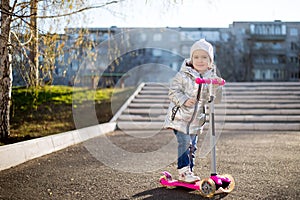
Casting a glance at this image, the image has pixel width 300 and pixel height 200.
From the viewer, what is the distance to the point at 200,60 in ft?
12.5

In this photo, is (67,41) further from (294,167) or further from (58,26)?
→ (294,167)

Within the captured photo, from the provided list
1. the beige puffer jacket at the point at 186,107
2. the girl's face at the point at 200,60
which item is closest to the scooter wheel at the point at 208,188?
the beige puffer jacket at the point at 186,107

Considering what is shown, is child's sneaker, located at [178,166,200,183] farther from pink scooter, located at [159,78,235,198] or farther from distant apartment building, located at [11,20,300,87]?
distant apartment building, located at [11,20,300,87]

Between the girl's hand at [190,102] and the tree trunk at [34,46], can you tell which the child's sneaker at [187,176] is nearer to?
the girl's hand at [190,102]

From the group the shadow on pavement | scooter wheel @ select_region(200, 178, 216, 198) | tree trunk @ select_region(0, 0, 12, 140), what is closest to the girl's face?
scooter wheel @ select_region(200, 178, 216, 198)

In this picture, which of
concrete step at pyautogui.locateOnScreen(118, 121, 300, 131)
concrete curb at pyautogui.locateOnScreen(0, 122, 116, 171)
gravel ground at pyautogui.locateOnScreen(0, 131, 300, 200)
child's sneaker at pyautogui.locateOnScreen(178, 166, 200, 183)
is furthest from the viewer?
concrete step at pyautogui.locateOnScreen(118, 121, 300, 131)

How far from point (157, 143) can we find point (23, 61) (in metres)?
3.07

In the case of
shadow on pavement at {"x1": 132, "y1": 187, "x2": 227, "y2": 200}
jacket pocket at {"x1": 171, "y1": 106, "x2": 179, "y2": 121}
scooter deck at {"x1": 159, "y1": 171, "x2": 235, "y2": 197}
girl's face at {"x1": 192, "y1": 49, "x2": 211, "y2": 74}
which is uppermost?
girl's face at {"x1": 192, "y1": 49, "x2": 211, "y2": 74}

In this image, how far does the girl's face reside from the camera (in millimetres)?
3818

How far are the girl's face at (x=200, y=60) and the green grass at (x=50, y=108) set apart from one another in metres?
3.94

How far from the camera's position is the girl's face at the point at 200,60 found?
150 inches

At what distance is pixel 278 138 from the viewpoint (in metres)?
8.26

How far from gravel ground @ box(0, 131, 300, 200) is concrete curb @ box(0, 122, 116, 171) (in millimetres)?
127

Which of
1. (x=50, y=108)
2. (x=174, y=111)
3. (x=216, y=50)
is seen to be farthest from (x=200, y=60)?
(x=216, y=50)
